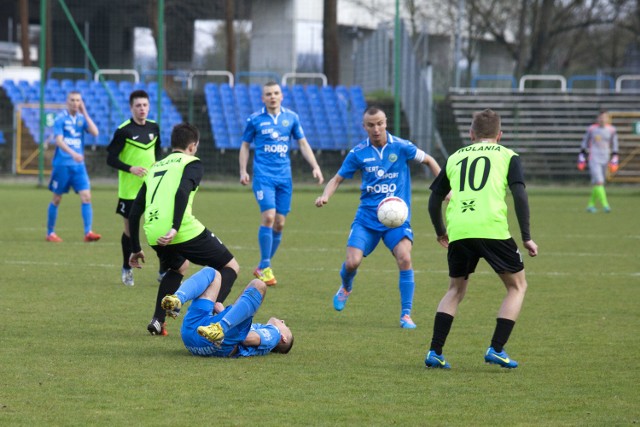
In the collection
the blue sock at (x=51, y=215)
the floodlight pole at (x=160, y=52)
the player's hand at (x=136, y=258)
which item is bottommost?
the blue sock at (x=51, y=215)

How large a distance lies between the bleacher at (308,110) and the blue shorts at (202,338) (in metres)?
23.1

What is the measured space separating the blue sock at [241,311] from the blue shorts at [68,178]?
8.99 meters

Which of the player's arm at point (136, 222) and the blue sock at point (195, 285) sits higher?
the player's arm at point (136, 222)

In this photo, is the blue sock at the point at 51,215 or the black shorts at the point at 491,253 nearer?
the black shorts at the point at 491,253

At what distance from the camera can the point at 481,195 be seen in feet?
22.2

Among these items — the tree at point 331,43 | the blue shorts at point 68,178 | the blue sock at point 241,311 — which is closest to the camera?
the blue sock at point 241,311

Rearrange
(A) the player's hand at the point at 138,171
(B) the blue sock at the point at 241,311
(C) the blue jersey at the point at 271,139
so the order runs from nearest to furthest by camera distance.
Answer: (B) the blue sock at the point at 241,311 < (A) the player's hand at the point at 138,171 < (C) the blue jersey at the point at 271,139

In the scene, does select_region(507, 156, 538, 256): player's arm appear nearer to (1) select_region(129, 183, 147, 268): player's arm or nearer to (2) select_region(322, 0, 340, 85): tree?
(1) select_region(129, 183, 147, 268): player's arm

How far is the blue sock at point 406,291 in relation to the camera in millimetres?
8898

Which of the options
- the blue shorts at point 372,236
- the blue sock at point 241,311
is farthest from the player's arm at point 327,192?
the blue sock at point 241,311

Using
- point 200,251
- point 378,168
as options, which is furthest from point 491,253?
point 378,168

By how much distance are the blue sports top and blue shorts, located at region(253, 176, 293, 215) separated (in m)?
4.39

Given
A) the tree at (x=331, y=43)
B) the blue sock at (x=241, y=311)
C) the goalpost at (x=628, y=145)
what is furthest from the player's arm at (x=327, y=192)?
the goalpost at (x=628, y=145)

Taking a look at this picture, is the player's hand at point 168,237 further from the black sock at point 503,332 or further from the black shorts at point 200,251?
the black sock at point 503,332
